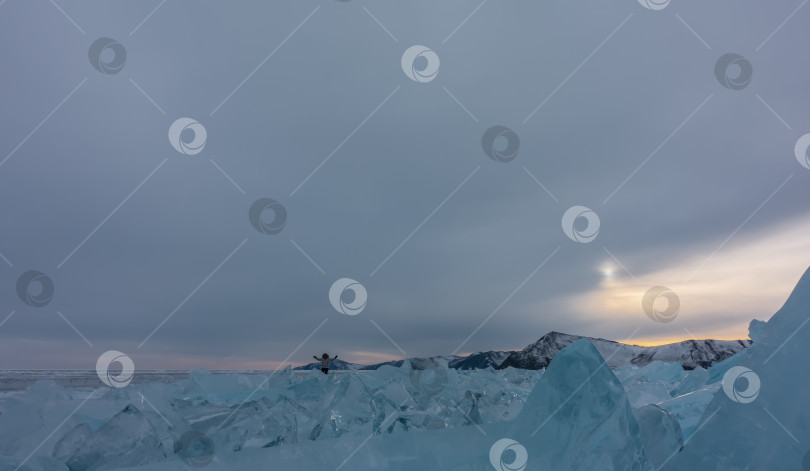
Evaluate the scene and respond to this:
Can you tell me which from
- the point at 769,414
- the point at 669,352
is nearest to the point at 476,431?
the point at 769,414

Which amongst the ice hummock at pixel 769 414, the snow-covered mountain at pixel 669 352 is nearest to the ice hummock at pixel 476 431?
the ice hummock at pixel 769 414

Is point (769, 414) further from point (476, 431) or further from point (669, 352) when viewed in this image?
point (669, 352)

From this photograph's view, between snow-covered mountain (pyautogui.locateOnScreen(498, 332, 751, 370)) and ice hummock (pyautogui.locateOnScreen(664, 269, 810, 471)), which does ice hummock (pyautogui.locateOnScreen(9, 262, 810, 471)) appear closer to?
ice hummock (pyautogui.locateOnScreen(664, 269, 810, 471))

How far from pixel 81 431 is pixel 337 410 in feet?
6.76

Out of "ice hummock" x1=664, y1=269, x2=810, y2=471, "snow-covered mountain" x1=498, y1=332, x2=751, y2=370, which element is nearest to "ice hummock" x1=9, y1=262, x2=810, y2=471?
"ice hummock" x1=664, y1=269, x2=810, y2=471

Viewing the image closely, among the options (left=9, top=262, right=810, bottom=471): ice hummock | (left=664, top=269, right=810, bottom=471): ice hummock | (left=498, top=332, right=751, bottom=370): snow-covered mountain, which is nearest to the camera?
(left=9, top=262, right=810, bottom=471): ice hummock

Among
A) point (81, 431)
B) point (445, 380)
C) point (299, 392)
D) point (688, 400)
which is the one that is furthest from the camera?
point (299, 392)

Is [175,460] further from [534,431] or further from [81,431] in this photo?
[534,431]

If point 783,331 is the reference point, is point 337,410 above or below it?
above

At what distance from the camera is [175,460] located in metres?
2.92

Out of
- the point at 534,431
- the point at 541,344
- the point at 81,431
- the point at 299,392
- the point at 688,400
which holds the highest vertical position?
the point at 541,344

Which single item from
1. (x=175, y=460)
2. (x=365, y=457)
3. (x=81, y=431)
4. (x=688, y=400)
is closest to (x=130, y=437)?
(x=81, y=431)

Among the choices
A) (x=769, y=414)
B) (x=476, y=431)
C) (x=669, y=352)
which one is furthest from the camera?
(x=669, y=352)

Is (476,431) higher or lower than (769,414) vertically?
higher
